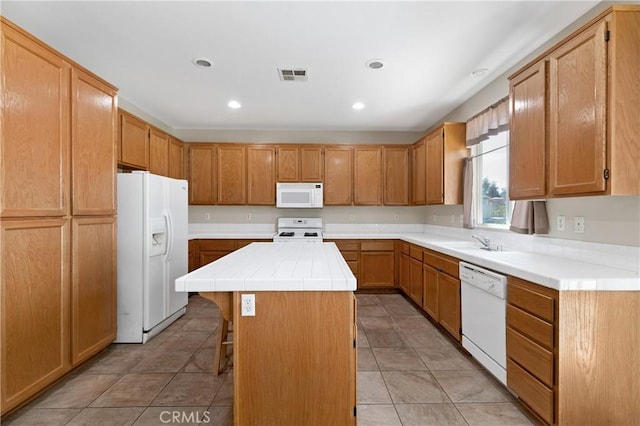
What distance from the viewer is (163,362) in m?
2.36

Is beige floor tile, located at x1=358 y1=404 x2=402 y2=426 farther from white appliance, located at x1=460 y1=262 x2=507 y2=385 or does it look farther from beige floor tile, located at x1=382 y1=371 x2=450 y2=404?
white appliance, located at x1=460 y1=262 x2=507 y2=385

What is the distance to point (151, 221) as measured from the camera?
2.78 meters

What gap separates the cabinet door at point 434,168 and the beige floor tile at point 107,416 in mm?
3527

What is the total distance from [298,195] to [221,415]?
10.3 ft

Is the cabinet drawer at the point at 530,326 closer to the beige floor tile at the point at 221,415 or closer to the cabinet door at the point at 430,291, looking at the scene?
the cabinet door at the point at 430,291

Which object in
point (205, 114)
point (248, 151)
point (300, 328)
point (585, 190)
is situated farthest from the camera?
point (248, 151)

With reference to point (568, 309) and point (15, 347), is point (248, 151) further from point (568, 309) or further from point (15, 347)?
point (568, 309)

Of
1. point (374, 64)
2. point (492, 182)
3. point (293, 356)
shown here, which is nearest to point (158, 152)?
point (374, 64)

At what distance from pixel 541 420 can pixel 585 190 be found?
4.41ft

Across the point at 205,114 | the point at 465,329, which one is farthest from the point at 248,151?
the point at 465,329

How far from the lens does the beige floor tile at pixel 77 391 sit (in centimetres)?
186

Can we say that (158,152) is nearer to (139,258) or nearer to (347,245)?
(139,258)

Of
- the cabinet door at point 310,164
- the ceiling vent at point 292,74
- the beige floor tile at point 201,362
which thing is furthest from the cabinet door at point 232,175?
the beige floor tile at point 201,362

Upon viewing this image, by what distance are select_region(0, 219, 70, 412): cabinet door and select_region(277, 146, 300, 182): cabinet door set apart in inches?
114
